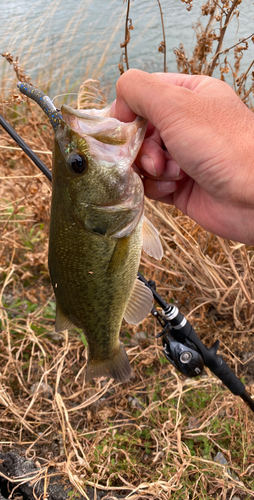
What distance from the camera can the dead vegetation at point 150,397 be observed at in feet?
7.77

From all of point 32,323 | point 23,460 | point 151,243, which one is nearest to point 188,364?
point 151,243

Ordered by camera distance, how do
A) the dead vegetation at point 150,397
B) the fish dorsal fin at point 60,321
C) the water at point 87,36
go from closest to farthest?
the fish dorsal fin at point 60,321, the dead vegetation at point 150,397, the water at point 87,36

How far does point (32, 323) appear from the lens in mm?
3254

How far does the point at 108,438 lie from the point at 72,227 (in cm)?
168

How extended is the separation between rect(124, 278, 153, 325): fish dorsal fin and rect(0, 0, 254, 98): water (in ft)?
18.6

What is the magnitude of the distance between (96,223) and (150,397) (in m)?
1.70

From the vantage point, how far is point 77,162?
1552 millimetres

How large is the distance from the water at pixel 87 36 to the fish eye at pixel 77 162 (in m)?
5.67

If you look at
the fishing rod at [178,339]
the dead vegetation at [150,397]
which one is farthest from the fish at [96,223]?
the dead vegetation at [150,397]

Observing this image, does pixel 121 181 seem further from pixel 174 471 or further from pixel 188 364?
pixel 174 471

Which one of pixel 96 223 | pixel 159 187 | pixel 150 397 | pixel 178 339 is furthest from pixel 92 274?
pixel 150 397

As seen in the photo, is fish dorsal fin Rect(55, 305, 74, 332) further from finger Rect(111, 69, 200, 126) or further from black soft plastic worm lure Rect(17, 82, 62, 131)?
finger Rect(111, 69, 200, 126)

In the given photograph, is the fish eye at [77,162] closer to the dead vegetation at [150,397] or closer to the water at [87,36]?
the dead vegetation at [150,397]

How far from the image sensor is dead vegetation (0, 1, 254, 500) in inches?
93.3
